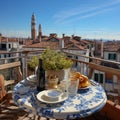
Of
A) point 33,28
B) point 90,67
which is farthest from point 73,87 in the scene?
point 33,28

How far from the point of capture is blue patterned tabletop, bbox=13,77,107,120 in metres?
1.30

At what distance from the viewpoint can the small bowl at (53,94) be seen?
1424mm

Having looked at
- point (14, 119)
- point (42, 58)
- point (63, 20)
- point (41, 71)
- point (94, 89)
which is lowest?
Answer: point (14, 119)

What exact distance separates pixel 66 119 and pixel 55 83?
48 centimetres

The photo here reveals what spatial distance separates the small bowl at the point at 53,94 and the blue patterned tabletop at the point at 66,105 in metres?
0.06

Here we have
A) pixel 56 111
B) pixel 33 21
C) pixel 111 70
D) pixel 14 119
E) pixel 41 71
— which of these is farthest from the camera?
pixel 33 21

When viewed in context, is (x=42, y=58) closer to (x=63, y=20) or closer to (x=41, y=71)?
(x=41, y=71)

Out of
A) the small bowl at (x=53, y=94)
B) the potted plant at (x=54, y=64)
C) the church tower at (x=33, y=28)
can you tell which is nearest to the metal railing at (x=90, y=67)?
the potted plant at (x=54, y=64)

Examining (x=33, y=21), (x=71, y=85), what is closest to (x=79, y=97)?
(x=71, y=85)

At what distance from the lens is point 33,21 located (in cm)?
3434

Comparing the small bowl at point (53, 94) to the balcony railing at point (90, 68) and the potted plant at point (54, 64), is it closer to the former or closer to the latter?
the potted plant at point (54, 64)

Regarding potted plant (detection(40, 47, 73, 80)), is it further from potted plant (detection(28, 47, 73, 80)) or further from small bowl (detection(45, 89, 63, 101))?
small bowl (detection(45, 89, 63, 101))

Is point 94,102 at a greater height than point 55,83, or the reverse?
point 55,83

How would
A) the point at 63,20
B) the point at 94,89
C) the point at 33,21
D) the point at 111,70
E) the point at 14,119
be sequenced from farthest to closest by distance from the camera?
the point at 33,21 → the point at 63,20 → the point at 111,70 → the point at 14,119 → the point at 94,89
